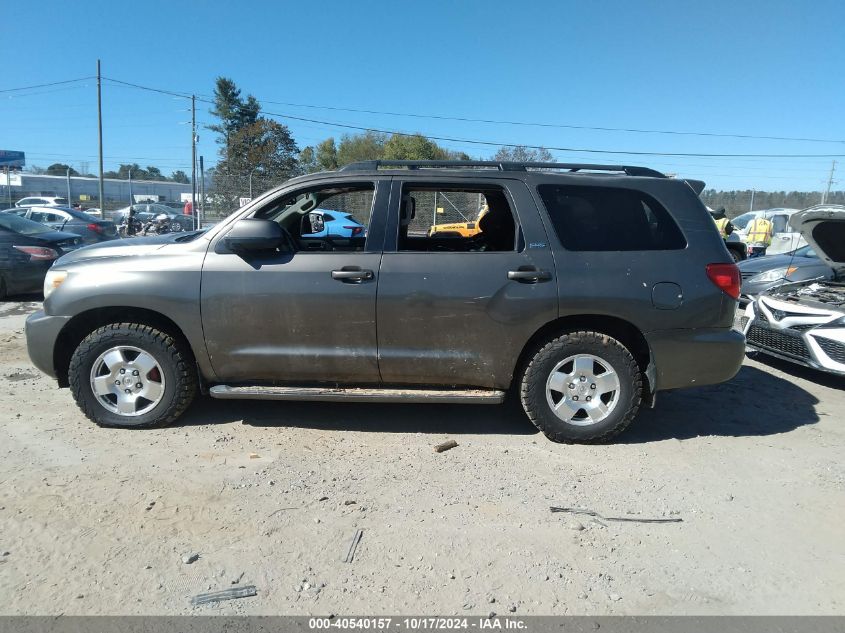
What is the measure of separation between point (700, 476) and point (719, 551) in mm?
841

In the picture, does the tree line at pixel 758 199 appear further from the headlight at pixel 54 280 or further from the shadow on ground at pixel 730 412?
the headlight at pixel 54 280

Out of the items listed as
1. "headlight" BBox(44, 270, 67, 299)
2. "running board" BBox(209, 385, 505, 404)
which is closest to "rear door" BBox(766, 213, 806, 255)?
"running board" BBox(209, 385, 505, 404)

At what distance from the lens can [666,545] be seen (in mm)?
2932

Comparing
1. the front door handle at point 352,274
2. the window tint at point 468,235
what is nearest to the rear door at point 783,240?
the window tint at point 468,235

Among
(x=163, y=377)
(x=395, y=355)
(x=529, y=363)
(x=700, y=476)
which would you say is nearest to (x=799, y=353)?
(x=700, y=476)

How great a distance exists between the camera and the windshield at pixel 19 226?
31.8 ft

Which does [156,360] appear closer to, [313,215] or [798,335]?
[313,215]

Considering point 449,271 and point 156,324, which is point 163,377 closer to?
point 156,324

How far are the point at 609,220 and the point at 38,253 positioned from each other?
9.21 m

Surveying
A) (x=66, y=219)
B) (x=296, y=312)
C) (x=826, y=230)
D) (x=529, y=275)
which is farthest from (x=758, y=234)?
(x=66, y=219)

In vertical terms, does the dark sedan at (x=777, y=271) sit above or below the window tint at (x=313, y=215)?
below

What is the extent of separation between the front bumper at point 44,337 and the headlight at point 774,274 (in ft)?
29.1

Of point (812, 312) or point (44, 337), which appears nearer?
point (44, 337)

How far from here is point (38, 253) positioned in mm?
9367
